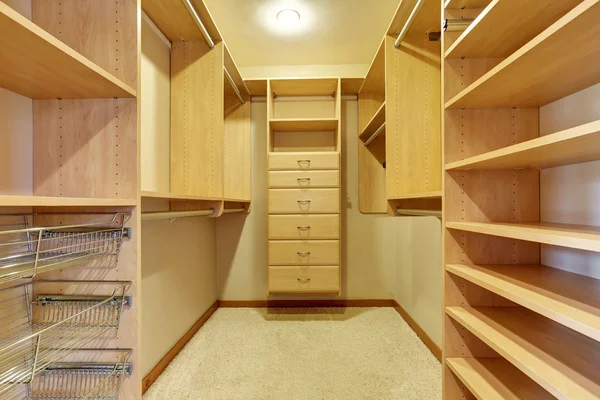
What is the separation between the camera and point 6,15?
0.54 metres

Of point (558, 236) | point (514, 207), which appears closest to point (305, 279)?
point (514, 207)

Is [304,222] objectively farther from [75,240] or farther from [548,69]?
[548,69]

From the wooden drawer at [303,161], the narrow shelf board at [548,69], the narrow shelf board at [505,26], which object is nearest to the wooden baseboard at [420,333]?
the wooden drawer at [303,161]

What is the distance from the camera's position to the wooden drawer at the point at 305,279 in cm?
218

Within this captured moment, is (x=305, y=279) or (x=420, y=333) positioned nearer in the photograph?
(x=420, y=333)

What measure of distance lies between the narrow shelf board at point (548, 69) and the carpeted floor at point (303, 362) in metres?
1.45

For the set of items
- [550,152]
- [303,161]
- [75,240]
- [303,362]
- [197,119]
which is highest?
[197,119]

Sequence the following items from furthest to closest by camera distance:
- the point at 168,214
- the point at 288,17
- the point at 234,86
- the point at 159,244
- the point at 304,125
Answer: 1. the point at 304,125
2. the point at 234,86
3. the point at 288,17
4. the point at 159,244
5. the point at 168,214

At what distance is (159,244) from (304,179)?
1.12m

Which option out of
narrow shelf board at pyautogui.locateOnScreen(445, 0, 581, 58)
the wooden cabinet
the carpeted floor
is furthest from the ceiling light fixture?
the carpeted floor

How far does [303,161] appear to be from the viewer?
2.17m

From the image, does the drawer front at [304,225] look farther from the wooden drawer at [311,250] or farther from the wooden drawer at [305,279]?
the wooden drawer at [305,279]

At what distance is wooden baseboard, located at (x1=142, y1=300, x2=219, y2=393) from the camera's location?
1484mm

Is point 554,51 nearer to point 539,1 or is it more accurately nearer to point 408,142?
point 539,1
